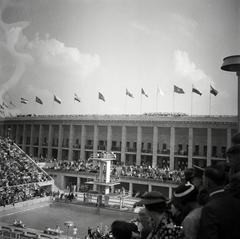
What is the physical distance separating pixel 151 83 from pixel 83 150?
1335 cm

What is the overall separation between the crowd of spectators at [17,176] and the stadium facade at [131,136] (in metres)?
7.00

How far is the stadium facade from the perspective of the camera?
33250mm

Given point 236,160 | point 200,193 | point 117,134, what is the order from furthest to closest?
point 117,134
point 236,160
point 200,193

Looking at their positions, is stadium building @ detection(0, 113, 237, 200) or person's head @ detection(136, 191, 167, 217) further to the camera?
stadium building @ detection(0, 113, 237, 200)

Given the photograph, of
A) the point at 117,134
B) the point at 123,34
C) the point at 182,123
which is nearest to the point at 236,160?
the point at 123,34

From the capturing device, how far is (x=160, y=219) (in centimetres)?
304

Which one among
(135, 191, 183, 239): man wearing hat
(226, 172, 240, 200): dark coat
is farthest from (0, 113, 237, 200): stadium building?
(135, 191, 183, 239): man wearing hat

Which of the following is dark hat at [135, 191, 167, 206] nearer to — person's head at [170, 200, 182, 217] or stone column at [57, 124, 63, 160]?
person's head at [170, 200, 182, 217]

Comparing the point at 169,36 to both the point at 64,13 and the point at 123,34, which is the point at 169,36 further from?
the point at 64,13

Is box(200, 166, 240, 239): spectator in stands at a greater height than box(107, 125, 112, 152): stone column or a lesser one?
lesser

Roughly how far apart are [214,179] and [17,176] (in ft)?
87.6

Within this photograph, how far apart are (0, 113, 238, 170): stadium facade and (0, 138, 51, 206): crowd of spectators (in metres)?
7.00

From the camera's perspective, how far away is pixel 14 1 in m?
17.7

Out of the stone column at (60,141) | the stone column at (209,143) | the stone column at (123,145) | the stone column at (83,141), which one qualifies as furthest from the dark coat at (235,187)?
the stone column at (60,141)
